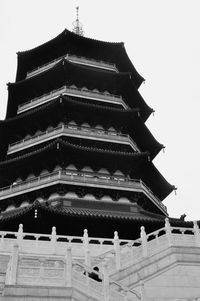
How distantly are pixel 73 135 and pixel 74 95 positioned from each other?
397cm

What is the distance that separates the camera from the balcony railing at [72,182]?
A: 24297mm

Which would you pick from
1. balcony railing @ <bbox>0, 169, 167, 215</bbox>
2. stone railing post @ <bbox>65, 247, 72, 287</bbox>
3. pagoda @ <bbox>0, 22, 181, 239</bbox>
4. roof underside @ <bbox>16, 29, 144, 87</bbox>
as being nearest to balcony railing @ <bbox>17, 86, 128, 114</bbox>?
pagoda @ <bbox>0, 22, 181, 239</bbox>

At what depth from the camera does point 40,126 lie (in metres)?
29.1

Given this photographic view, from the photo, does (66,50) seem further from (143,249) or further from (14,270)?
(14,270)

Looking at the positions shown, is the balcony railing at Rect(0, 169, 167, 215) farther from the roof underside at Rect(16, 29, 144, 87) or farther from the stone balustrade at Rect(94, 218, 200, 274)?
the roof underside at Rect(16, 29, 144, 87)

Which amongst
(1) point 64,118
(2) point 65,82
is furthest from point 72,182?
(2) point 65,82

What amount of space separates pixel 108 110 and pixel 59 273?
61.2ft

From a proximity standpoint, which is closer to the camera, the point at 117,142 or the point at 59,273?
the point at 59,273

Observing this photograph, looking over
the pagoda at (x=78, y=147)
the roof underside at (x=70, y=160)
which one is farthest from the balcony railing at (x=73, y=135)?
the roof underside at (x=70, y=160)

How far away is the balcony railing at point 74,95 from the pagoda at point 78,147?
0.25 feet

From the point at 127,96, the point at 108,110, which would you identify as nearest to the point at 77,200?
the point at 108,110

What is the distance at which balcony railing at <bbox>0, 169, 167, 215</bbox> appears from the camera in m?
24.3

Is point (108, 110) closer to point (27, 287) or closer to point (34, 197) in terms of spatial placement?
point (34, 197)

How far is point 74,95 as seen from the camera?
30.1 meters
